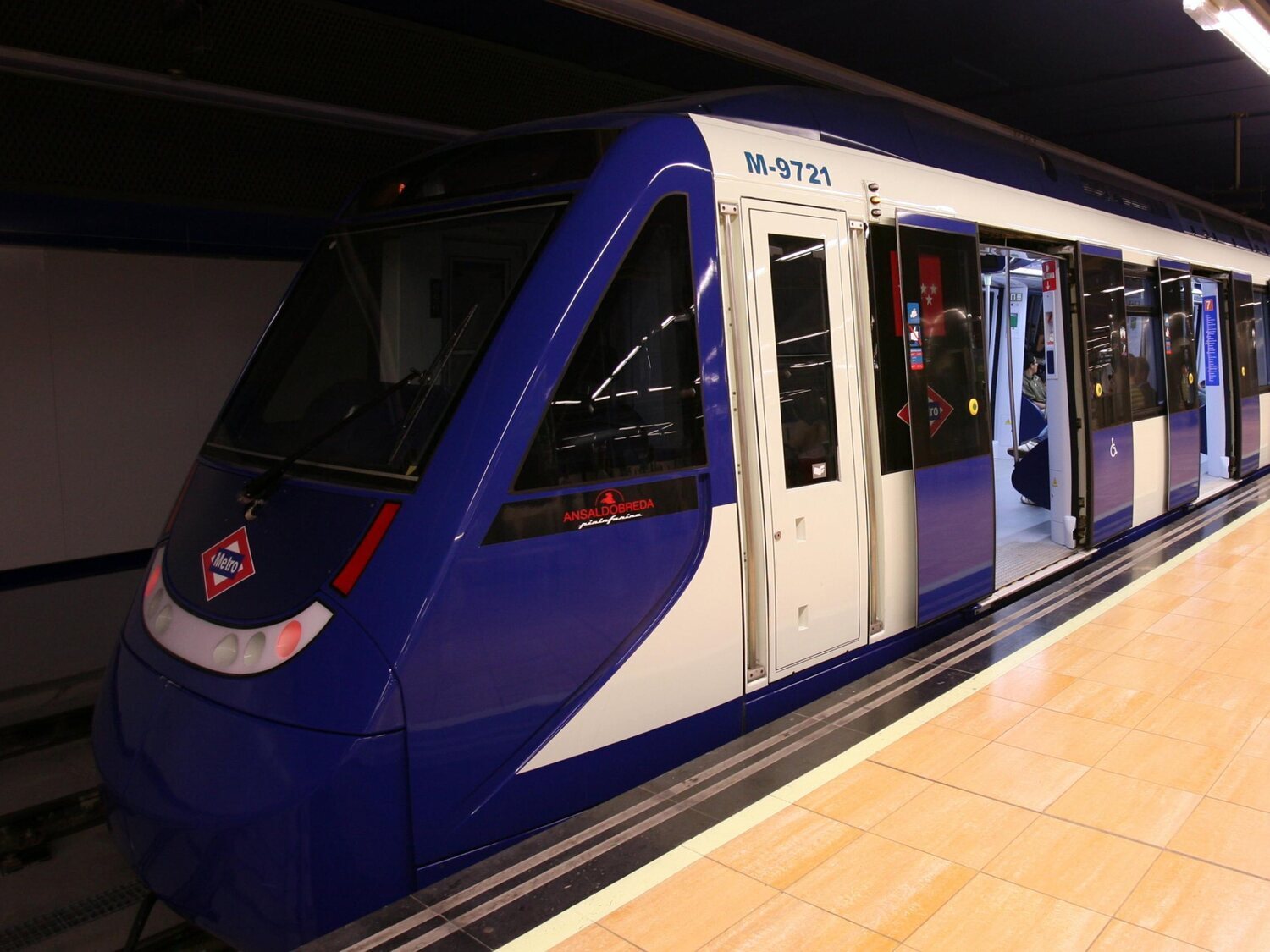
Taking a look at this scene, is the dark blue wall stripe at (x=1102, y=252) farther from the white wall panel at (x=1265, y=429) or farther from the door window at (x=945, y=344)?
the white wall panel at (x=1265, y=429)

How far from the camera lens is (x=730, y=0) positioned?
6773 millimetres

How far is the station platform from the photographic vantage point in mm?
2604

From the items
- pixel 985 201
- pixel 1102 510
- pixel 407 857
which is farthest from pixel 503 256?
pixel 1102 510

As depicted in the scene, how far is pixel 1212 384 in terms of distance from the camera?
998 centimetres

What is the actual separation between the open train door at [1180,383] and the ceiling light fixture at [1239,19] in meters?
2.16

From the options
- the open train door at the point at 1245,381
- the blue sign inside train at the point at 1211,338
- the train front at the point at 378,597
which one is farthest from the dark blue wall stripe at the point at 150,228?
the open train door at the point at 1245,381

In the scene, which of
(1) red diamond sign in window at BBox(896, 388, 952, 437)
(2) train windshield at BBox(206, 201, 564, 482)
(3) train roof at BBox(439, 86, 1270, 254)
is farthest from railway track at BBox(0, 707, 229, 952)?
(1) red diamond sign in window at BBox(896, 388, 952, 437)

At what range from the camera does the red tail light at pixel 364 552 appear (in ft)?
9.68

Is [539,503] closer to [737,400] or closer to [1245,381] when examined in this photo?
[737,400]

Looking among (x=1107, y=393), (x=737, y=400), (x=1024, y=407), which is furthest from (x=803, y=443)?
(x=1024, y=407)

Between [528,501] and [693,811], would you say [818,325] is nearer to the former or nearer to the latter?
[528,501]

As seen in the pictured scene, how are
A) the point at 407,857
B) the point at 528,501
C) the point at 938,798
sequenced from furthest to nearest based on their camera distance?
1. the point at 938,798
2. the point at 528,501
3. the point at 407,857

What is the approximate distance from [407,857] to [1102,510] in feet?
17.5

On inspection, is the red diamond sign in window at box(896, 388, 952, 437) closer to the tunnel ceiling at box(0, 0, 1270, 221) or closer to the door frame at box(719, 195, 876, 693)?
the door frame at box(719, 195, 876, 693)
